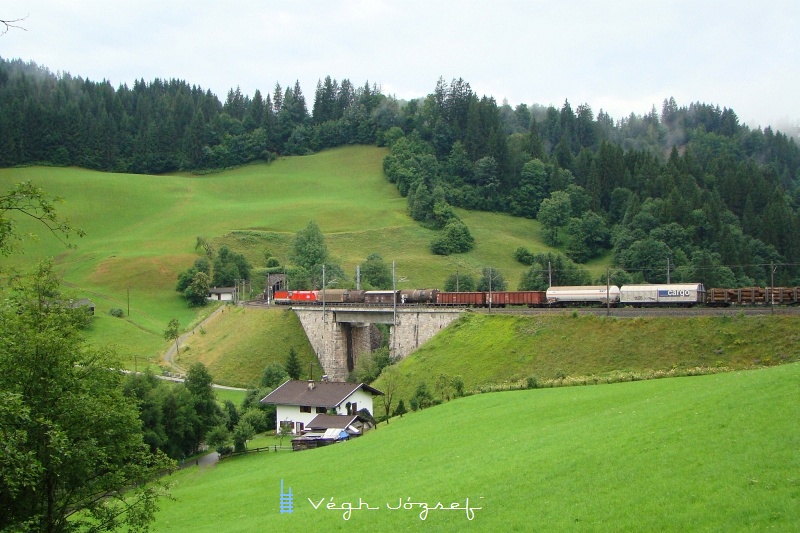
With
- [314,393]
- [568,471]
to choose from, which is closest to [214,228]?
[314,393]

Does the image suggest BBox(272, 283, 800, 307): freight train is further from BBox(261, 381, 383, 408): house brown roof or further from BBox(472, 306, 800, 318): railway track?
BBox(261, 381, 383, 408): house brown roof

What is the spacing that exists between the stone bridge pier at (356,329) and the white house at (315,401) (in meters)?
14.0

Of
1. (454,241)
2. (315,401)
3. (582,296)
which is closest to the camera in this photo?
(315,401)

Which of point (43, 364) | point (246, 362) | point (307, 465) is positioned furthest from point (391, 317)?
point (43, 364)

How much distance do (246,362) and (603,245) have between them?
80770 mm

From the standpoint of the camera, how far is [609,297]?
68875 mm

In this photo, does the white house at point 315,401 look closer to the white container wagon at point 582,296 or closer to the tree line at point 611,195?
the white container wagon at point 582,296

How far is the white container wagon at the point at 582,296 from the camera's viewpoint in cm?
6956

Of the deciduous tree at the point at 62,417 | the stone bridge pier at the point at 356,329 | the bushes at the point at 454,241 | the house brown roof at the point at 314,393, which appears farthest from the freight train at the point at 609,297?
the deciduous tree at the point at 62,417

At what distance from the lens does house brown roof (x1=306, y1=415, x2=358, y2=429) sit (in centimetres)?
5150

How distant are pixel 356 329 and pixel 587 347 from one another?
37.3 m

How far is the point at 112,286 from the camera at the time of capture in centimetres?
11775

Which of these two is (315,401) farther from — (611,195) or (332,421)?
(611,195)

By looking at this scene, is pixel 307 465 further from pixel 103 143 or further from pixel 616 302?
pixel 103 143
